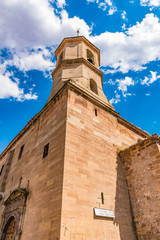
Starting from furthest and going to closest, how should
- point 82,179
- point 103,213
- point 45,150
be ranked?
1. point 45,150
2. point 82,179
3. point 103,213

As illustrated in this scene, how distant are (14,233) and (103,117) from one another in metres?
7.01

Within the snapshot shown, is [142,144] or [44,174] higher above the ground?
[142,144]

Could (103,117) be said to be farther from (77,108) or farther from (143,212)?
(143,212)

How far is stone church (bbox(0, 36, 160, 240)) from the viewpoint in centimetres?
586

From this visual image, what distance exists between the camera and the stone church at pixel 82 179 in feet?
19.2

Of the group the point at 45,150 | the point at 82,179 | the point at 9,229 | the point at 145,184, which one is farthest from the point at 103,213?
the point at 9,229

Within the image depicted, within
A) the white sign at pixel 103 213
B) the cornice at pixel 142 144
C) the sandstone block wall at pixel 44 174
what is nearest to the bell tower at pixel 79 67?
the sandstone block wall at pixel 44 174

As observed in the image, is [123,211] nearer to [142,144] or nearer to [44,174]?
[142,144]

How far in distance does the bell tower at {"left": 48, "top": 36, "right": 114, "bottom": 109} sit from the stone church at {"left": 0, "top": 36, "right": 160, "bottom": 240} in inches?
37.3

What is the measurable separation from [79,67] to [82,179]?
8045 mm

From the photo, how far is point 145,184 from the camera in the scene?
762cm

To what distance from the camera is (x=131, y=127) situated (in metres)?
11.8

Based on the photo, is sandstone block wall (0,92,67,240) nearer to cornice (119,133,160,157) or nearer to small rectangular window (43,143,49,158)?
small rectangular window (43,143,49,158)

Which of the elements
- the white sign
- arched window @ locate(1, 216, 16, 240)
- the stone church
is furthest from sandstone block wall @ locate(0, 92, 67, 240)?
the white sign
